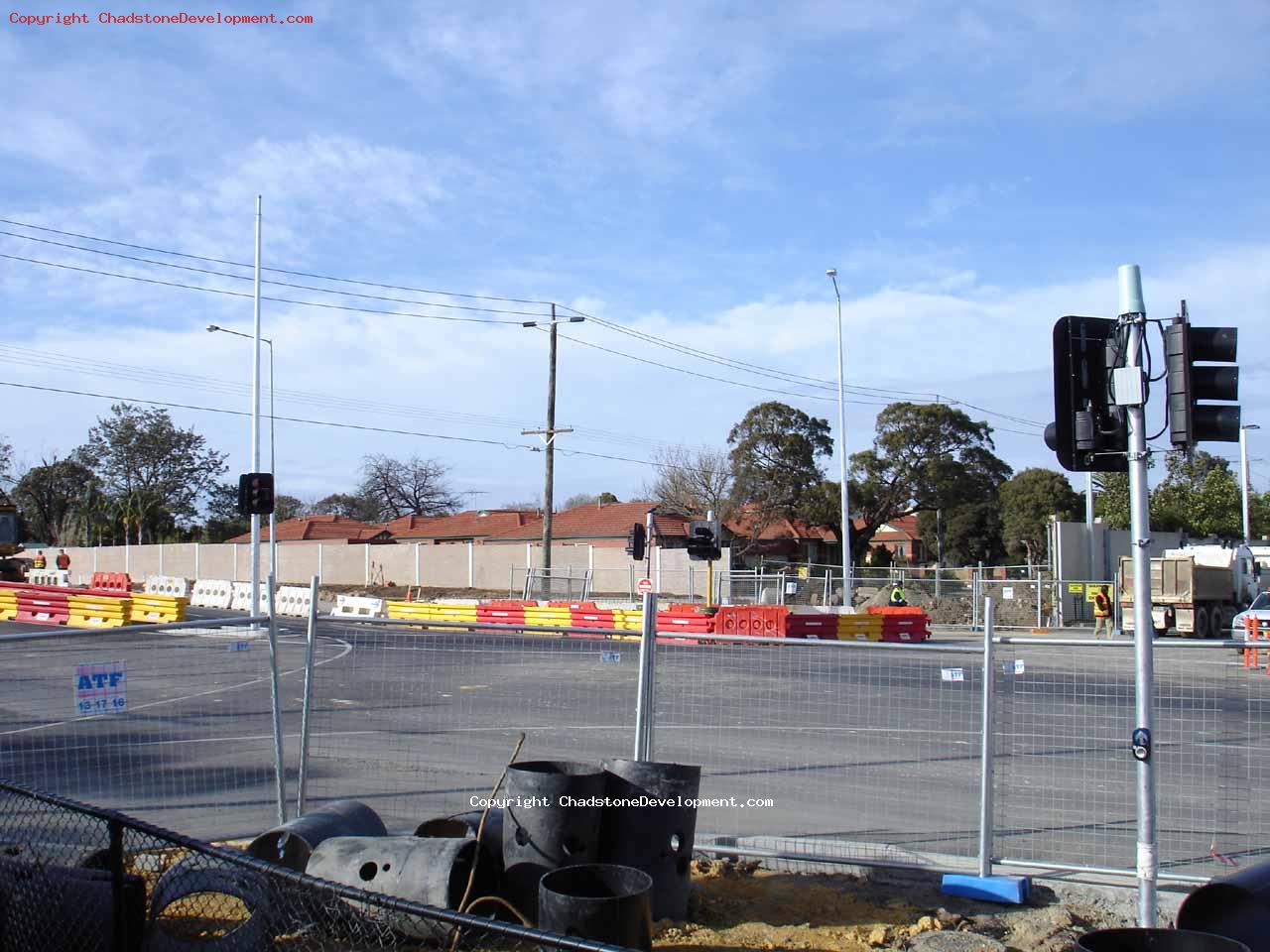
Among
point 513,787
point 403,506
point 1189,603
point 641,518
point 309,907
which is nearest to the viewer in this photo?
point 309,907

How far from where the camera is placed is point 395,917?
471 centimetres

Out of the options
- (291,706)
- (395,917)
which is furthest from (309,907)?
(291,706)

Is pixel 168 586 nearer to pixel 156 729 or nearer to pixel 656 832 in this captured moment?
pixel 156 729

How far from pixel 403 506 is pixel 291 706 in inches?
3674

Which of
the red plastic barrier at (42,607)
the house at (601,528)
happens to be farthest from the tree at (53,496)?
the red plastic barrier at (42,607)

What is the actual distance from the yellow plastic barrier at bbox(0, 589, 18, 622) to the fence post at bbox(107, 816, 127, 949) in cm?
3278

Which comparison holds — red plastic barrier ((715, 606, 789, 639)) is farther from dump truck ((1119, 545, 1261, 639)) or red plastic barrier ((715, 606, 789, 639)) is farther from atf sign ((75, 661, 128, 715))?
atf sign ((75, 661, 128, 715))

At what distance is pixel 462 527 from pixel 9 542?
3894 centimetres

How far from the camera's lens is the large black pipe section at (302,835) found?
6.03 metres

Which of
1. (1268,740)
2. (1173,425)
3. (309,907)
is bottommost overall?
(1268,740)

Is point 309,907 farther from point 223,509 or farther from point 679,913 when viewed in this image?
point 223,509

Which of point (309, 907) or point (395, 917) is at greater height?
point (309, 907)

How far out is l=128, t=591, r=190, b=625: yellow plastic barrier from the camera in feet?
99.2

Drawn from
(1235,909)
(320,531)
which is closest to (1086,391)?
(1235,909)
